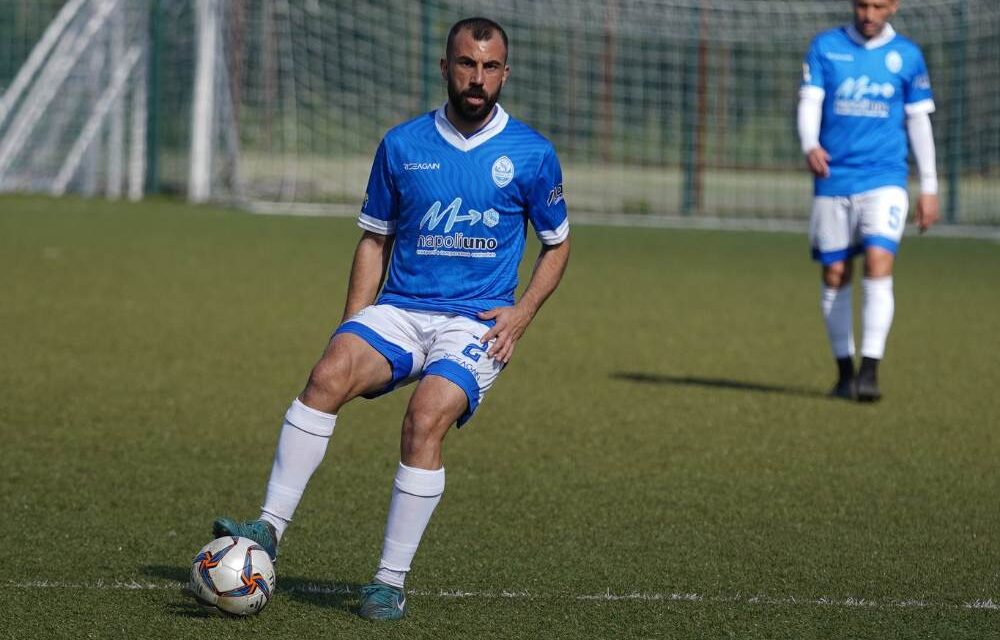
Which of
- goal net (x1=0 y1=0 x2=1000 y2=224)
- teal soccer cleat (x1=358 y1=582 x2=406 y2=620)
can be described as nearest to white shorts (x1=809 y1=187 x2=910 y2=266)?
teal soccer cleat (x1=358 y1=582 x2=406 y2=620)

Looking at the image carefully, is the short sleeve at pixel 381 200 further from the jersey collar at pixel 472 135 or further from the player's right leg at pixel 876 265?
the player's right leg at pixel 876 265

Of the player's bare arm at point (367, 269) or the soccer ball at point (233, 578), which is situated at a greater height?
the player's bare arm at point (367, 269)

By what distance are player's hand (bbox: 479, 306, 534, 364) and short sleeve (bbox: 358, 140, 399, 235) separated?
418mm

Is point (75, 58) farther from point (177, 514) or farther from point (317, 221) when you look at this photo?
point (177, 514)

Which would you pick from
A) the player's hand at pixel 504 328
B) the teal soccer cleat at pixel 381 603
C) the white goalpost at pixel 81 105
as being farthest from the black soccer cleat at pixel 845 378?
the white goalpost at pixel 81 105

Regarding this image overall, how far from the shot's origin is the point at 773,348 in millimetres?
10547

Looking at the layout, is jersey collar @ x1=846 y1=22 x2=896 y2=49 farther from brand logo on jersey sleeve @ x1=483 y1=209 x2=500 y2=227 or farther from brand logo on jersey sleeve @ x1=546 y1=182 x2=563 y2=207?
brand logo on jersey sleeve @ x1=483 y1=209 x2=500 y2=227

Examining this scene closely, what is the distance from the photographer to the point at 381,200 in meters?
4.88

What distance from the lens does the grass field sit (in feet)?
15.1

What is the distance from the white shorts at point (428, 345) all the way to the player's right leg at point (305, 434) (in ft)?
0.38

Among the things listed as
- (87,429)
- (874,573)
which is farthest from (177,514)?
(874,573)

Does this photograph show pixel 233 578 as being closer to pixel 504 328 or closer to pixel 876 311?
pixel 504 328

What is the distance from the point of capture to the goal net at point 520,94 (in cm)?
2223

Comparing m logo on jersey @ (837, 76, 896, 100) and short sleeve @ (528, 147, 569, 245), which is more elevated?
m logo on jersey @ (837, 76, 896, 100)
